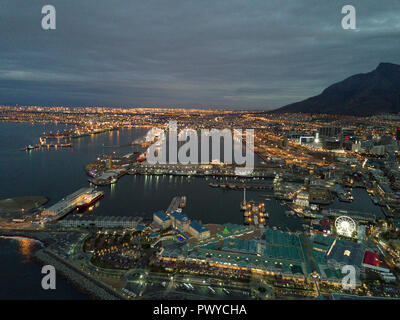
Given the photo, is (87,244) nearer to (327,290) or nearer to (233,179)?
(327,290)

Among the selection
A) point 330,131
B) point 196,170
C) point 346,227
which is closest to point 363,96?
point 330,131

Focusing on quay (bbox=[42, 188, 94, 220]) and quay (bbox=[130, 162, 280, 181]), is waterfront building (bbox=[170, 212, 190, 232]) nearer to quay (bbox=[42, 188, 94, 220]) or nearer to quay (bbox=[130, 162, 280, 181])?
quay (bbox=[42, 188, 94, 220])

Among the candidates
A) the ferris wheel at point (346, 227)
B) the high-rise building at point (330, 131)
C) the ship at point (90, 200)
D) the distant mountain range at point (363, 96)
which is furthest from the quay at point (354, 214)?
the distant mountain range at point (363, 96)

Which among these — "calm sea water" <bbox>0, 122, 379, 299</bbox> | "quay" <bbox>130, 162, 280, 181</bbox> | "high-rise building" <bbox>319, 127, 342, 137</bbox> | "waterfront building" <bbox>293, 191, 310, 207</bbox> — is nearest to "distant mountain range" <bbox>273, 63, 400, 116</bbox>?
"high-rise building" <bbox>319, 127, 342, 137</bbox>

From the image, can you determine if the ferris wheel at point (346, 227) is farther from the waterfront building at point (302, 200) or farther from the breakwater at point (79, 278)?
the breakwater at point (79, 278)

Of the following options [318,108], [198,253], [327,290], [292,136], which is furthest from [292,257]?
[318,108]

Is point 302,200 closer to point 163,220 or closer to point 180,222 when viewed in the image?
point 180,222
